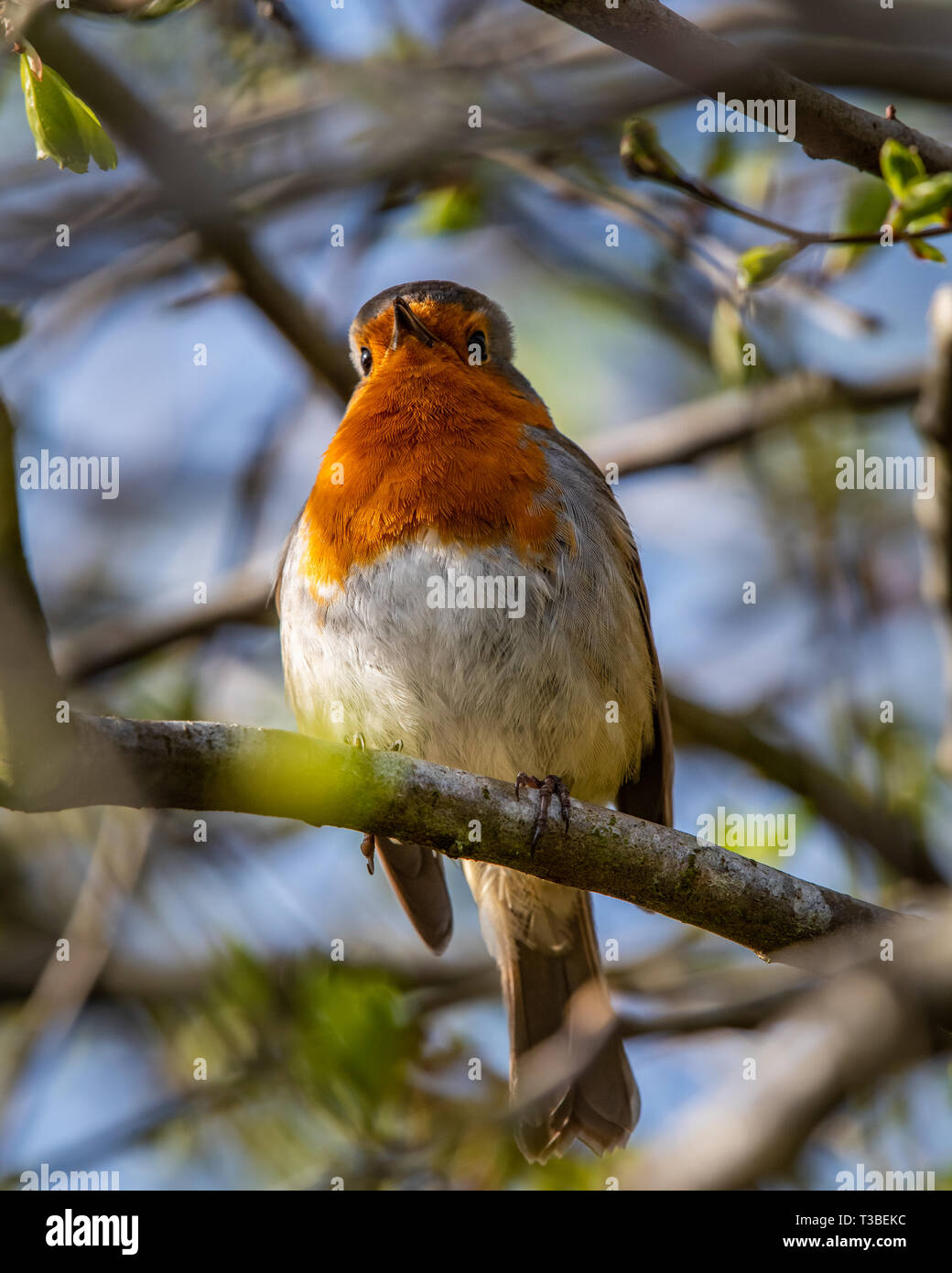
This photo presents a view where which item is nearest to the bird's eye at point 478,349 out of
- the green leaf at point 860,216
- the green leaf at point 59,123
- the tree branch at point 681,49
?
the green leaf at point 860,216

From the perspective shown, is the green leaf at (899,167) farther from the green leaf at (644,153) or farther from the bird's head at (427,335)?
the bird's head at (427,335)

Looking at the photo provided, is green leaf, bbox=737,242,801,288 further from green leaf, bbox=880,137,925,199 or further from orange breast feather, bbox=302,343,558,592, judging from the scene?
orange breast feather, bbox=302,343,558,592

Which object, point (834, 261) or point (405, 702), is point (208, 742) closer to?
point (405, 702)

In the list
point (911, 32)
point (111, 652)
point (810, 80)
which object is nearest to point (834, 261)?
point (810, 80)

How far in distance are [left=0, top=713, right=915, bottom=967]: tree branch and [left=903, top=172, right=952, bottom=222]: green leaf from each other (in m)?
1.70

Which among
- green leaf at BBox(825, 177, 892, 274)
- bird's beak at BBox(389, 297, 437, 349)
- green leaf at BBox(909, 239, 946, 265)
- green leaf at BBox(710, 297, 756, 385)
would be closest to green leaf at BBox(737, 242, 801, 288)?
green leaf at BBox(909, 239, 946, 265)

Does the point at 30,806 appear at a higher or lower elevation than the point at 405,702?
lower

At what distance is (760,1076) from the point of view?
10.9ft

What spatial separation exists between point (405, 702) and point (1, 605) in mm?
2191

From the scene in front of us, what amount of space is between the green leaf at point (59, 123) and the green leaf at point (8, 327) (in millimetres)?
345

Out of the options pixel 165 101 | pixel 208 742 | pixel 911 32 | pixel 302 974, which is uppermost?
pixel 165 101

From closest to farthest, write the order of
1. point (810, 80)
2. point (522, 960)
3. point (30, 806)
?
point (30, 806), point (810, 80), point (522, 960)

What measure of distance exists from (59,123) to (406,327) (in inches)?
93.4

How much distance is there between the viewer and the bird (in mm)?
4387
